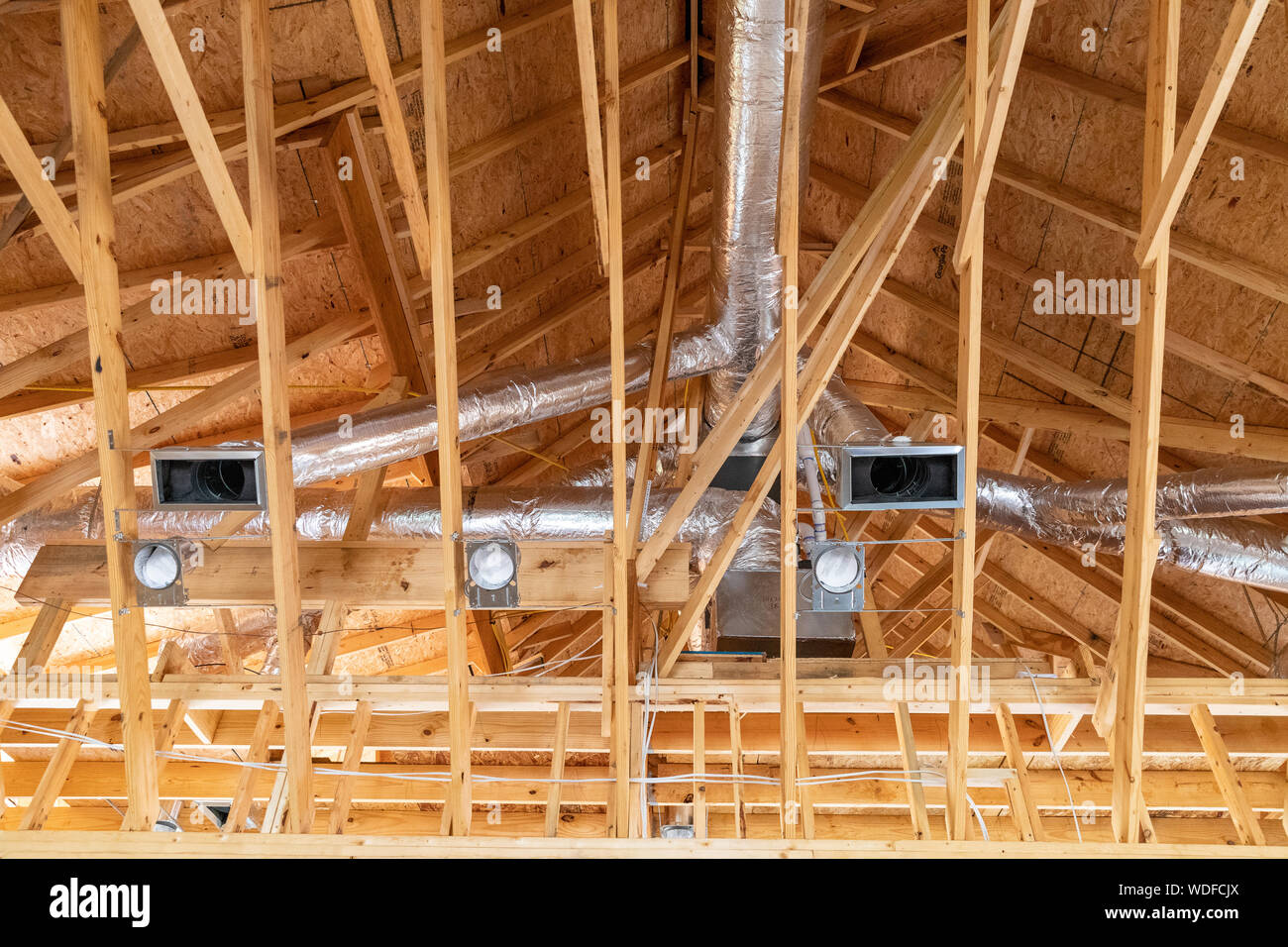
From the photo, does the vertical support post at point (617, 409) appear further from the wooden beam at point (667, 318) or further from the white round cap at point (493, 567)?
the wooden beam at point (667, 318)

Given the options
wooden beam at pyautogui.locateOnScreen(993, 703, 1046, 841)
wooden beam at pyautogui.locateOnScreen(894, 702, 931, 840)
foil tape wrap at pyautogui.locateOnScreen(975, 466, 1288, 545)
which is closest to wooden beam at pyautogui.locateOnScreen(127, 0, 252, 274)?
foil tape wrap at pyautogui.locateOnScreen(975, 466, 1288, 545)

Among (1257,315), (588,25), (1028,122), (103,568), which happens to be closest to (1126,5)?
(1028,122)

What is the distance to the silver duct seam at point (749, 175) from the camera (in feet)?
14.0

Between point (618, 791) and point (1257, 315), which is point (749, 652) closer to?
point (618, 791)

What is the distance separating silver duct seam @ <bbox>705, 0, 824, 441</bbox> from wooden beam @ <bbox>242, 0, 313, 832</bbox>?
6.57ft

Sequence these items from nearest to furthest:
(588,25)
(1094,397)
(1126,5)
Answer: (588,25) < (1126,5) < (1094,397)

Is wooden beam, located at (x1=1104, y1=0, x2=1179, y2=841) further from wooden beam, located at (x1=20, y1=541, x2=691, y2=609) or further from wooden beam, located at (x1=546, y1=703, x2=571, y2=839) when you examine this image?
wooden beam, located at (x1=546, y1=703, x2=571, y2=839)

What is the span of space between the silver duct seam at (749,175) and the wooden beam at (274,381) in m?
2.00

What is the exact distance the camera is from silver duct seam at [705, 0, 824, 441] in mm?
4281

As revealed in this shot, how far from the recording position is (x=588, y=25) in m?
3.20

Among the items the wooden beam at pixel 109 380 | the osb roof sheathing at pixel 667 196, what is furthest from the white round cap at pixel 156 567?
the osb roof sheathing at pixel 667 196

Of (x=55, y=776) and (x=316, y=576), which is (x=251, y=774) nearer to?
(x=55, y=776)

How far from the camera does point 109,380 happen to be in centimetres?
340
